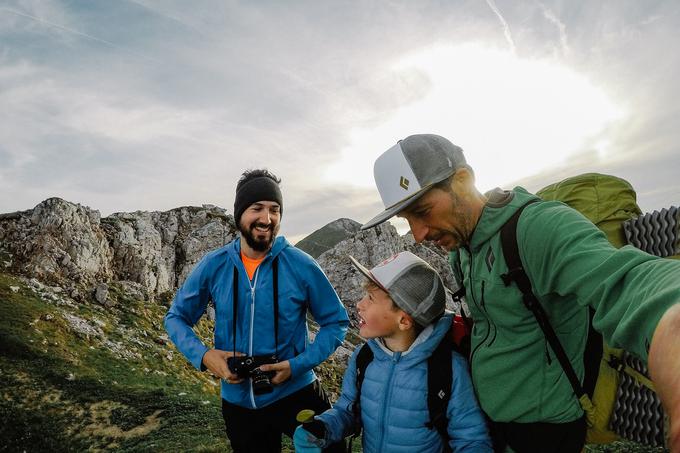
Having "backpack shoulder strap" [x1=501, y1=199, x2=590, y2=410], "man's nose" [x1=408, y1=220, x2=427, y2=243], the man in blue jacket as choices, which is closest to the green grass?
the man in blue jacket

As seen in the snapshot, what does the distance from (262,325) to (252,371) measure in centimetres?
61

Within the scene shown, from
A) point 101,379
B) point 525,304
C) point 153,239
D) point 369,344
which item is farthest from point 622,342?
point 153,239

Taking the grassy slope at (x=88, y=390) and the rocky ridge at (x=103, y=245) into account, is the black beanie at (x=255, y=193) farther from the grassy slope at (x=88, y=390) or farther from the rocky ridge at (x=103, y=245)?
the rocky ridge at (x=103, y=245)

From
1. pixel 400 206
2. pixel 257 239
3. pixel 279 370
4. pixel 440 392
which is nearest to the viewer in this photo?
pixel 400 206

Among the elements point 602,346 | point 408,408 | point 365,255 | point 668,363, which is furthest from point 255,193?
point 365,255

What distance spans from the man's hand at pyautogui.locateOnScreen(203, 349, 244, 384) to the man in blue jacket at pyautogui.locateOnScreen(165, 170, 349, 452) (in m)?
0.02

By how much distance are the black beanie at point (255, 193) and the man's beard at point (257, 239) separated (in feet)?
1.26

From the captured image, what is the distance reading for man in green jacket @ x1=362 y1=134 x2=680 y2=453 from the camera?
2400 millimetres

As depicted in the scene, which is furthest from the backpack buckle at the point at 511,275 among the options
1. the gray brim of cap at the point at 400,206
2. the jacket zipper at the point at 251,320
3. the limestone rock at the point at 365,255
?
the limestone rock at the point at 365,255

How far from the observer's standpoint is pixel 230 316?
516 centimetres

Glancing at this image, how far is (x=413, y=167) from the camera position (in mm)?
3328

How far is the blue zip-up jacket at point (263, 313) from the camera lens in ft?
16.8

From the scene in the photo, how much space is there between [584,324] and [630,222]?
962 mm

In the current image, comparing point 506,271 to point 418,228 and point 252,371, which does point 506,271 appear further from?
point 252,371
